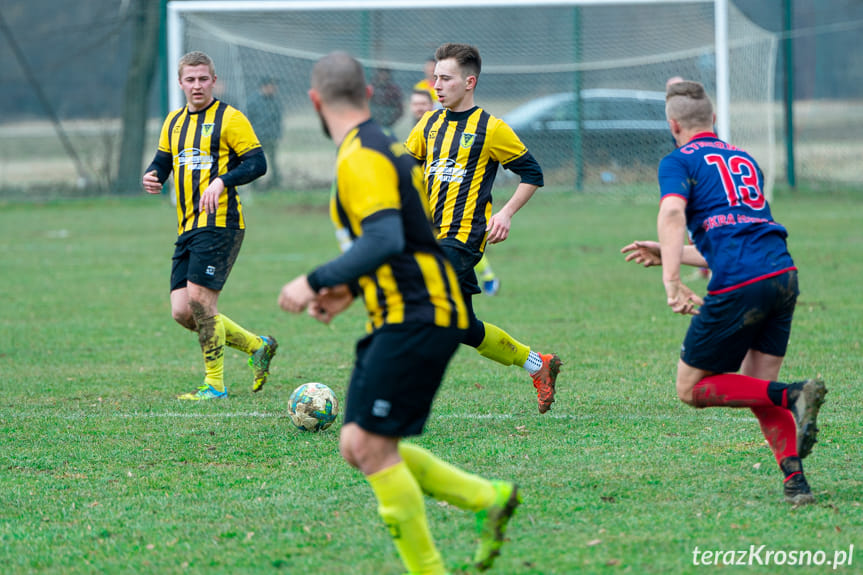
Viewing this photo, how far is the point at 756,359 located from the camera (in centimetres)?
442

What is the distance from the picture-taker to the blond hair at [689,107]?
4.32m

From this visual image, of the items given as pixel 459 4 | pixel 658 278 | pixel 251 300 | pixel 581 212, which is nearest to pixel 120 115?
pixel 459 4

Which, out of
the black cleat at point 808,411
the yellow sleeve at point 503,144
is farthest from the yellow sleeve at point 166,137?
the black cleat at point 808,411

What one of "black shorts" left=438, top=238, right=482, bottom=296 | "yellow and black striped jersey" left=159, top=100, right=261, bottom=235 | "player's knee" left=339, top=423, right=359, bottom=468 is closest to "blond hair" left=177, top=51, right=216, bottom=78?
"yellow and black striped jersey" left=159, top=100, right=261, bottom=235

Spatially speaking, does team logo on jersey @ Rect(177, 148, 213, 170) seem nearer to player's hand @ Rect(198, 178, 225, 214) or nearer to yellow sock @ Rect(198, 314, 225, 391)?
player's hand @ Rect(198, 178, 225, 214)

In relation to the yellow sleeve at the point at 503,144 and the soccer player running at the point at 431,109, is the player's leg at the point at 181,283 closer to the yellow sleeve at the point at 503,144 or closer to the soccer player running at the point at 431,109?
the yellow sleeve at the point at 503,144

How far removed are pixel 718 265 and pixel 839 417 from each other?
1.93m

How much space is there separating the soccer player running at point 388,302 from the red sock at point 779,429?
1424mm

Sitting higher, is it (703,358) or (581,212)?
(703,358)

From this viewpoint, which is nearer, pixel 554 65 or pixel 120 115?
pixel 554 65

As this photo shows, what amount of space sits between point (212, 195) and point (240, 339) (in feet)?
3.45

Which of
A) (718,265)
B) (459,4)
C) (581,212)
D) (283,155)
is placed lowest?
(581,212)

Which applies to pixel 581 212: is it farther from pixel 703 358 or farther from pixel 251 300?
pixel 703 358

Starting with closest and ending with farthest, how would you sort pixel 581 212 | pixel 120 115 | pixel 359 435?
pixel 359 435, pixel 581 212, pixel 120 115
